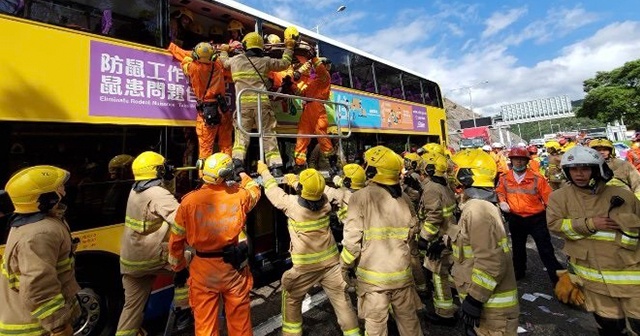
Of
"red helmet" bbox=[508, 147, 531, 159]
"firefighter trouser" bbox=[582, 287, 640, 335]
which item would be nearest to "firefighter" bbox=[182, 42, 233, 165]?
"red helmet" bbox=[508, 147, 531, 159]

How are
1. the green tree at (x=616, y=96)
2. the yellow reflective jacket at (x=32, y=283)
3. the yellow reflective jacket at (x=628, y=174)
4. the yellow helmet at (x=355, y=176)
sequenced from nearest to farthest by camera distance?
the yellow reflective jacket at (x=32, y=283)
the yellow helmet at (x=355, y=176)
the yellow reflective jacket at (x=628, y=174)
the green tree at (x=616, y=96)

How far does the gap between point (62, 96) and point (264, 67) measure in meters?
1.98

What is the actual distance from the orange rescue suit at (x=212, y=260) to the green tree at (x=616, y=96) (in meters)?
35.1

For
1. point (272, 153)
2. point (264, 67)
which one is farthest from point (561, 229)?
point (264, 67)

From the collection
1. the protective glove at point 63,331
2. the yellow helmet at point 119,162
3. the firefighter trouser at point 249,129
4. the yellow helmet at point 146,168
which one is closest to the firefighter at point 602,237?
the firefighter trouser at point 249,129

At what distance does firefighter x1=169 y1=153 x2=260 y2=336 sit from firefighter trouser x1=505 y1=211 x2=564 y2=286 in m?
3.74

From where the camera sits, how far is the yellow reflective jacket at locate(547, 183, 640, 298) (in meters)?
2.24

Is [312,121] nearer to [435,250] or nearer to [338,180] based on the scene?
[338,180]

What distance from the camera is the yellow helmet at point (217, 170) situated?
2.71 meters

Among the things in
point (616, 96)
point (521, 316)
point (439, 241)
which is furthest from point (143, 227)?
point (616, 96)

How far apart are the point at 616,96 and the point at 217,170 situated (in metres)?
35.5

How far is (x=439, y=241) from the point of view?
352 centimetres

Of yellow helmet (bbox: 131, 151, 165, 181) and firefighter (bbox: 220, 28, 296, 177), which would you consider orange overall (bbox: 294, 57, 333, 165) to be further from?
yellow helmet (bbox: 131, 151, 165, 181)

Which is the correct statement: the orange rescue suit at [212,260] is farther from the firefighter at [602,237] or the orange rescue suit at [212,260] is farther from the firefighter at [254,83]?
the firefighter at [602,237]
